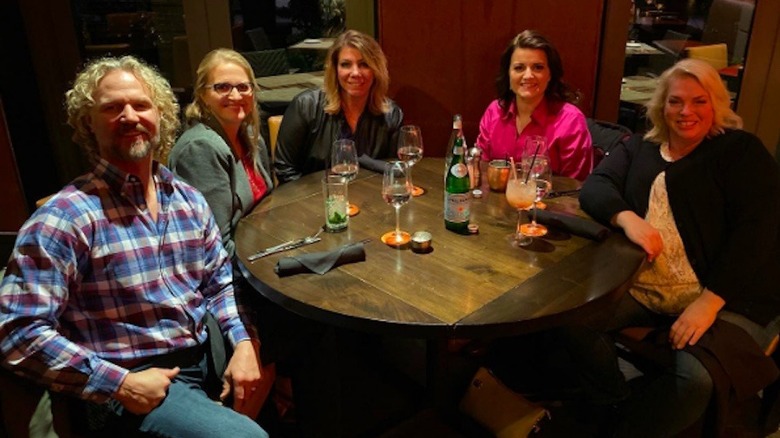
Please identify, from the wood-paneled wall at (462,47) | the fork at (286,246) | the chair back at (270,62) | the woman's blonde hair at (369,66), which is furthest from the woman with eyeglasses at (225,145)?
the chair back at (270,62)

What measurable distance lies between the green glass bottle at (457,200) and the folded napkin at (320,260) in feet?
1.03

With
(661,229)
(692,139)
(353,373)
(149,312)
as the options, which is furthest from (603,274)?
(353,373)

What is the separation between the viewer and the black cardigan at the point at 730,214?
1852 mm

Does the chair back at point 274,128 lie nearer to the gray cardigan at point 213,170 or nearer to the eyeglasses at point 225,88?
the eyeglasses at point 225,88

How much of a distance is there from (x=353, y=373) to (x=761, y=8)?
298 centimetres

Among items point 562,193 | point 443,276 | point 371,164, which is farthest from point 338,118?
point 443,276

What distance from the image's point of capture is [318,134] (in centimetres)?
282

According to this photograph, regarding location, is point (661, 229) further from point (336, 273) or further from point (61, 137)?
point (61, 137)

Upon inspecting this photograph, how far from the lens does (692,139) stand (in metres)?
1.97

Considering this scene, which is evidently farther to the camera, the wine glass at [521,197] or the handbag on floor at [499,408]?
the handbag on floor at [499,408]

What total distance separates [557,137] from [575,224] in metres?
0.89

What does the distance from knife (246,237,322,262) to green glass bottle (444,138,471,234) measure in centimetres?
41

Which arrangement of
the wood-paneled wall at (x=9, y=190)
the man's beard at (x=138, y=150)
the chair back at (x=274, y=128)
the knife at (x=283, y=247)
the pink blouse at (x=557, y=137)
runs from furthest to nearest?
1. the chair back at (x=274, y=128)
2. the wood-paneled wall at (x=9, y=190)
3. the pink blouse at (x=557, y=137)
4. the knife at (x=283, y=247)
5. the man's beard at (x=138, y=150)

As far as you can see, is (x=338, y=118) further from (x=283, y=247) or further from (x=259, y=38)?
(x=259, y=38)
